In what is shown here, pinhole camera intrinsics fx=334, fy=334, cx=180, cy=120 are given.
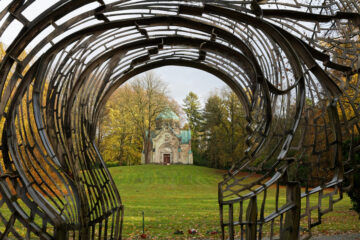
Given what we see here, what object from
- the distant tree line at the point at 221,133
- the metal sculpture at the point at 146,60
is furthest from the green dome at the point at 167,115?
the metal sculpture at the point at 146,60

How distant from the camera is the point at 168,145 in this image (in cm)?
4147

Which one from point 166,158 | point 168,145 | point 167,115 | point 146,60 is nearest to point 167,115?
point 167,115

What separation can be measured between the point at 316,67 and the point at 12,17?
13.9ft

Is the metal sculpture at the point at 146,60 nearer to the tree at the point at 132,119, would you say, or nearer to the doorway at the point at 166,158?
the tree at the point at 132,119

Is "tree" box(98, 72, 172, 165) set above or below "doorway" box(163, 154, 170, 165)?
above

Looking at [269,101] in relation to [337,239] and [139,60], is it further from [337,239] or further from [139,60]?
[337,239]

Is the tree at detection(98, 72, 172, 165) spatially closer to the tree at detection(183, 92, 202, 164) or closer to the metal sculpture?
the tree at detection(183, 92, 202, 164)

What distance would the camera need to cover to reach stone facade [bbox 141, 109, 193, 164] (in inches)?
1614

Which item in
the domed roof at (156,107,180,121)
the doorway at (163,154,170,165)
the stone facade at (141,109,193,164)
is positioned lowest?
the doorway at (163,154,170,165)

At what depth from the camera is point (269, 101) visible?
6.24 meters

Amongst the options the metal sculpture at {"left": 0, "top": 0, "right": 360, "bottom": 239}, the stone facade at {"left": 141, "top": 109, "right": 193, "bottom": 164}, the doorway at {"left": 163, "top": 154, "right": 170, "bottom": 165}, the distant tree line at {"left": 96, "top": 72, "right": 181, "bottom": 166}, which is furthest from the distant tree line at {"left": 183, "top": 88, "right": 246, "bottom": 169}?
the metal sculpture at {"left": 0, "top": 0, "right": 360, "bottom": 239}

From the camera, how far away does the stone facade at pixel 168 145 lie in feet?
135

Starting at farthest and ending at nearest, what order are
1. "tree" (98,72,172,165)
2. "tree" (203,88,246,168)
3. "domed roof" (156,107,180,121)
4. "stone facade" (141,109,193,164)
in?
"stone facade" (141,109,193,164)
"domed roof" (156,107,180,121)
"tree" (98,72,172,165)
"tree" (203,88,246,168)

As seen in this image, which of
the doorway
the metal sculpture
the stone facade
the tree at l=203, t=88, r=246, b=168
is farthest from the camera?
the doorway
